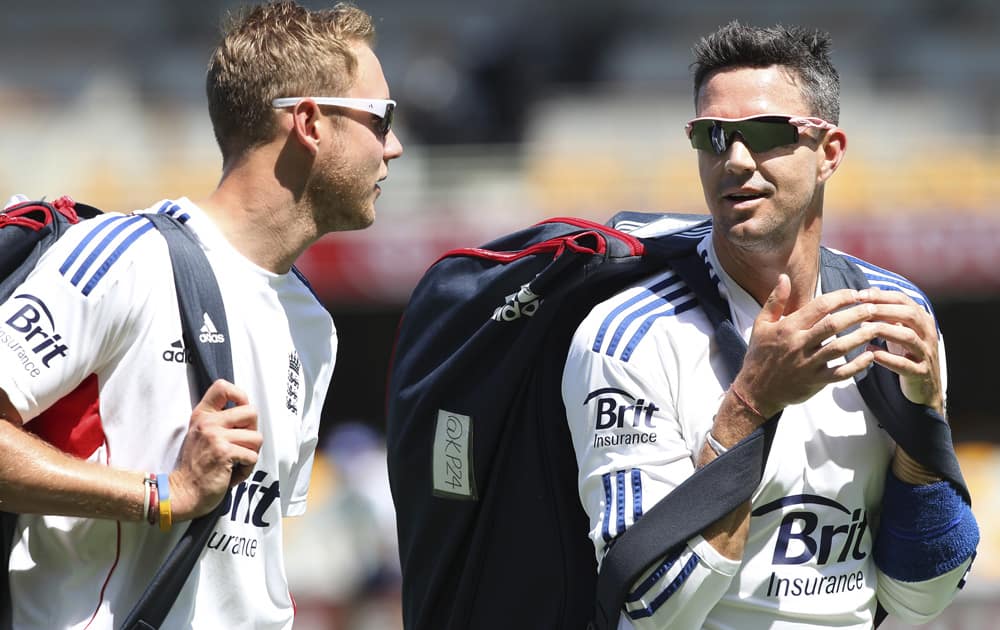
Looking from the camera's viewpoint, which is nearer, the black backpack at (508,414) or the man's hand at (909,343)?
the man's hand at (909,343)

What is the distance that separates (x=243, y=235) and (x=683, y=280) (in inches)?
40.6

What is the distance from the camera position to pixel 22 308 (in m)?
2.86

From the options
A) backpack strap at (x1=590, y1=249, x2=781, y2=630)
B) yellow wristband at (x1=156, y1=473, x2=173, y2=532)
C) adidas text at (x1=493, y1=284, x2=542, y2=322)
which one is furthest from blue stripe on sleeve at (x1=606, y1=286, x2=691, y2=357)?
yellow wristband at (x1=156, y1=473, x2=173, y2=532)

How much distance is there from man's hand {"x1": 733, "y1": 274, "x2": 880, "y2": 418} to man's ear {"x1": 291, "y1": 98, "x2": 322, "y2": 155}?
3.69 ft

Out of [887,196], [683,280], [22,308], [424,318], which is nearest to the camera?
[22,308]

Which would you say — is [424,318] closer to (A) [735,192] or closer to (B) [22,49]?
(A) [735,192]

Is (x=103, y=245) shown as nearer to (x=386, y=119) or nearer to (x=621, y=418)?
(x=386, y=119)

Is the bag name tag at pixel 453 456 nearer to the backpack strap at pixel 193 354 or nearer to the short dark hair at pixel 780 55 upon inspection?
the backpack strap at pixel 193 354

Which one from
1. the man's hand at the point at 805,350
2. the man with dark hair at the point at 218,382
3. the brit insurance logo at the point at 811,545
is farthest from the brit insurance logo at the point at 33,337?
the brit insurance logo at the point at 811,545

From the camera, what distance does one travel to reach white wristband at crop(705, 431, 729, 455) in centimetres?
306

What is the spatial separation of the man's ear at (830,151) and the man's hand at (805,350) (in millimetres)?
503

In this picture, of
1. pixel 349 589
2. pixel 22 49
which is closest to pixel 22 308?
pixel 349 589

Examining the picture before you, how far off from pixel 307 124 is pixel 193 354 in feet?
2.12

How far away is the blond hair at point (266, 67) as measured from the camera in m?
3.34
